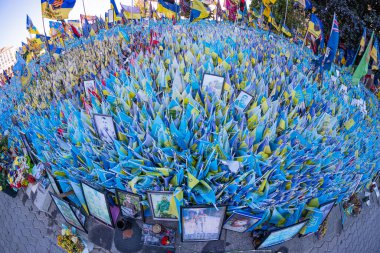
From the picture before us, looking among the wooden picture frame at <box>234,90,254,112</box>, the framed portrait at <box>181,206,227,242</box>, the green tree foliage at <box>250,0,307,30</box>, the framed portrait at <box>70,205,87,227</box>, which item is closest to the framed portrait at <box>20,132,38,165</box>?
the framed portrait at <box>70,205,87,227</box>

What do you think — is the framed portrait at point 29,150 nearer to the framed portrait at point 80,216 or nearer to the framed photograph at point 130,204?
the framed portrait at point 80,216

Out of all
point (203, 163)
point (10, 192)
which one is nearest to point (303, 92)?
point (203, 163)

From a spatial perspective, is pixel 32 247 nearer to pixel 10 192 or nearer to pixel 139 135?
pixel 10 192

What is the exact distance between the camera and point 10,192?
13.5 feet

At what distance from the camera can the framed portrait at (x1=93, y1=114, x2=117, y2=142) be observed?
312 centimetres

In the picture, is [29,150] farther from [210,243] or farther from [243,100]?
[243,100]

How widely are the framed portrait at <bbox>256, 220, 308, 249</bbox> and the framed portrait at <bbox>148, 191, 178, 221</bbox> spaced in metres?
1.12

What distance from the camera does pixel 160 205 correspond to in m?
2.81

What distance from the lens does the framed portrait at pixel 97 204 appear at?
108 inches

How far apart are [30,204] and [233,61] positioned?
4923 millimetres

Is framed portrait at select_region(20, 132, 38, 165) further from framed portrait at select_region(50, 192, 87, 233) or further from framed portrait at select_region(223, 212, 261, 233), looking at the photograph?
framed portrait at select_region(223, 212, 261, 233)

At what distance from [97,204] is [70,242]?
79 centimetres

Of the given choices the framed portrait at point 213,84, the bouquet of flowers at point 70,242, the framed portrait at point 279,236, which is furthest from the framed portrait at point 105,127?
the framed portrait at point 279,236

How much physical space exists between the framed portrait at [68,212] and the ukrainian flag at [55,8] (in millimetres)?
5128
